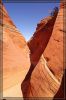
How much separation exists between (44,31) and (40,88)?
1171 cm

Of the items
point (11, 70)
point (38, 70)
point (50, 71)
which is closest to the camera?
point (50, 71)

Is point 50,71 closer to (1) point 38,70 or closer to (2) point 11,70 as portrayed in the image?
(1) point 38,70

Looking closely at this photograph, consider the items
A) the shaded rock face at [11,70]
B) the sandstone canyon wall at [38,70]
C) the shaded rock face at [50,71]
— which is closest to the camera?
the shaded rock face at [50,71]

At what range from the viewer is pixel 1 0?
14391 millimetres

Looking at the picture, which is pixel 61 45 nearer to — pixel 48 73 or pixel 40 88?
pixel 48 73

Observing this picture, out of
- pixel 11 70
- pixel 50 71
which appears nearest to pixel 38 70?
pixel 50 71

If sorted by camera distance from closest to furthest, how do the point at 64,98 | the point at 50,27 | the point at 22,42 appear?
1. the point at 64,98
2. the point at 22,42
3. the point at 50,27

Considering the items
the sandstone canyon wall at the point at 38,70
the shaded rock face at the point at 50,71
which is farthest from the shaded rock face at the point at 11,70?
the shaded rock face at the point at 50,71

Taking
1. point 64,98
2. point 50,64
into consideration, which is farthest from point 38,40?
point 64,98

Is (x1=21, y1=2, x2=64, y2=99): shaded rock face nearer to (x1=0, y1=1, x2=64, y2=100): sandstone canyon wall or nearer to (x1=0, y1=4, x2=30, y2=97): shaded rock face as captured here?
(x1=0, y1=1, x2=64, y2=100): sandstone canyon wall

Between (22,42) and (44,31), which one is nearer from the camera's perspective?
(22,42)

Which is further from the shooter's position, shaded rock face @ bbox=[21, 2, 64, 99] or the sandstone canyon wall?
the sandstone canyon wall

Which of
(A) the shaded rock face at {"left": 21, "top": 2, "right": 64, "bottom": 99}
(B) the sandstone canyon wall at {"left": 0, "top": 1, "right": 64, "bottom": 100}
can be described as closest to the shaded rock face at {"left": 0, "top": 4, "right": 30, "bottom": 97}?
(B) the sandstone canyon wall at {"left": 0, "top": 1, "right": 64, "bottom": 100}

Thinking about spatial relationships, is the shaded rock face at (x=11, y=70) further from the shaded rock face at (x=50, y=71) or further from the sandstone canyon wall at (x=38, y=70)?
the shaded rock face at (x=50, y=71)
